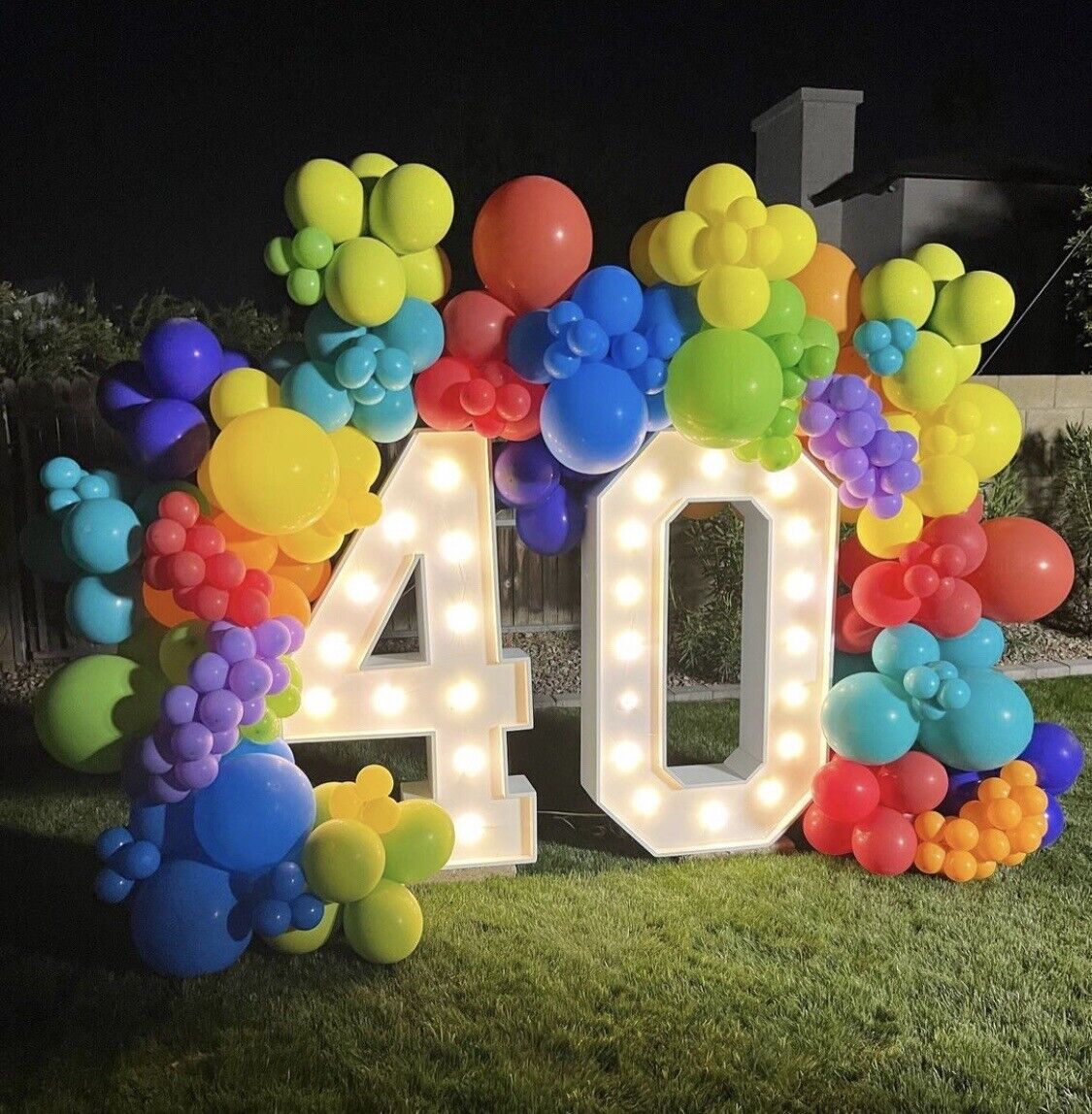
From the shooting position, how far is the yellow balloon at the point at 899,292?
343 cm

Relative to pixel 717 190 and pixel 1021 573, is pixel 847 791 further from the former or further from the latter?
pixel 717 190

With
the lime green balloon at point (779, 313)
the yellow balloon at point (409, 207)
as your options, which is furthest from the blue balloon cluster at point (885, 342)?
the yellow balloon at point (409, 207)

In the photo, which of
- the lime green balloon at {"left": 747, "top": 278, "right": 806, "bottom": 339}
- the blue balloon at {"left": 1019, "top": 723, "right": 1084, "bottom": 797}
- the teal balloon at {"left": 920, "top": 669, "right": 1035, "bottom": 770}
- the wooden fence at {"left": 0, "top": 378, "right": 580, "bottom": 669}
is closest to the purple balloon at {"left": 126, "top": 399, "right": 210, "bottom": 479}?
the lime green balloon at {"left": 747, "top": 278, "right": 806, "bottom": 339}

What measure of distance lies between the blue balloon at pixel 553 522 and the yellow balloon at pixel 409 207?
0.98 metres

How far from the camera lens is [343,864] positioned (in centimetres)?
301

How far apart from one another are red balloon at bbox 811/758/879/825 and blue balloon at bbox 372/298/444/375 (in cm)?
206

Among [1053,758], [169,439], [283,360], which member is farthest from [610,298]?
[1053,758]

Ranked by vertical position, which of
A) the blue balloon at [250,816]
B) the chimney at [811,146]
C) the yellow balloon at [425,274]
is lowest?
the blue balloon at [250,816]

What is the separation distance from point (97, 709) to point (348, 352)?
1.30 m

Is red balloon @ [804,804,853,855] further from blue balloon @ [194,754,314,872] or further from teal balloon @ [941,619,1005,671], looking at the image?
blue balloon @ [194,754,314,872]

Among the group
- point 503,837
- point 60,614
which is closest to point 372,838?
point 503,837

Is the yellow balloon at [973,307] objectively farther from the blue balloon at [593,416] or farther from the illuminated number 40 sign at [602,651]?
the blue balloon at [593,416]

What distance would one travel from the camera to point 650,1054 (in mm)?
2715

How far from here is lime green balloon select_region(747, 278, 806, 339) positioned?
3.31 meters
